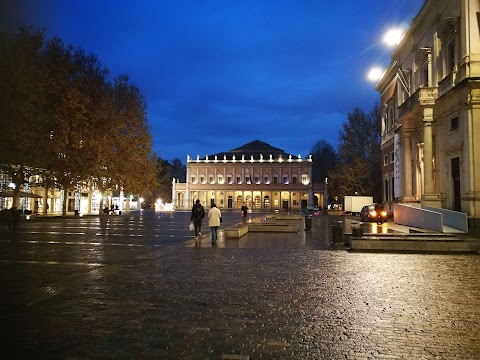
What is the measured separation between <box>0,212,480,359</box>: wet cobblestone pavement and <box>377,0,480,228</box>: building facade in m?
14.6

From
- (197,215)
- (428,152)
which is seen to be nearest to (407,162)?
(428,152)

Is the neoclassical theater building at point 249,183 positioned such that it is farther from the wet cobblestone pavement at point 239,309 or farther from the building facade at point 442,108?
the wet cobblestone pavement at point 239,309

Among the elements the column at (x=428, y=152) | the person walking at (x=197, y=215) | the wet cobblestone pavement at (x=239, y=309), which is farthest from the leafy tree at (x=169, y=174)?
the wet cobblestone pavement at (x=239, y=309)

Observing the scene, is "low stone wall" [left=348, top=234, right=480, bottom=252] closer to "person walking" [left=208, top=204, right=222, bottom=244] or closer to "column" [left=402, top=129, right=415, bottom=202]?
"person walking" [left=208, top=204, right=222, bottom=244]

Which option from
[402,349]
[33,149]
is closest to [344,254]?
[402,349]

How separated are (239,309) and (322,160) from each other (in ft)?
398

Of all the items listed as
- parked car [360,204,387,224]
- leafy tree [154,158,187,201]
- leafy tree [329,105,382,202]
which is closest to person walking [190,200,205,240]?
parked car [360,204,387,224]

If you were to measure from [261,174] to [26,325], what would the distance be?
118 meters

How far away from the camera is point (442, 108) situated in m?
27.5

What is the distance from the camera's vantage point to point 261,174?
123m

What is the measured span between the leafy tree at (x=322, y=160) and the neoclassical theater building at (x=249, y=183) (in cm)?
582

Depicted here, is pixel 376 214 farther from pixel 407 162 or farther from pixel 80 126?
pixel 80 126

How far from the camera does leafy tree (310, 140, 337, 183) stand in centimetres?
12215

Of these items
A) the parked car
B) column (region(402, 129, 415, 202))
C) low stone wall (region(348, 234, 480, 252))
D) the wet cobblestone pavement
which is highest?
column (region(402, 129, 415, 202))
